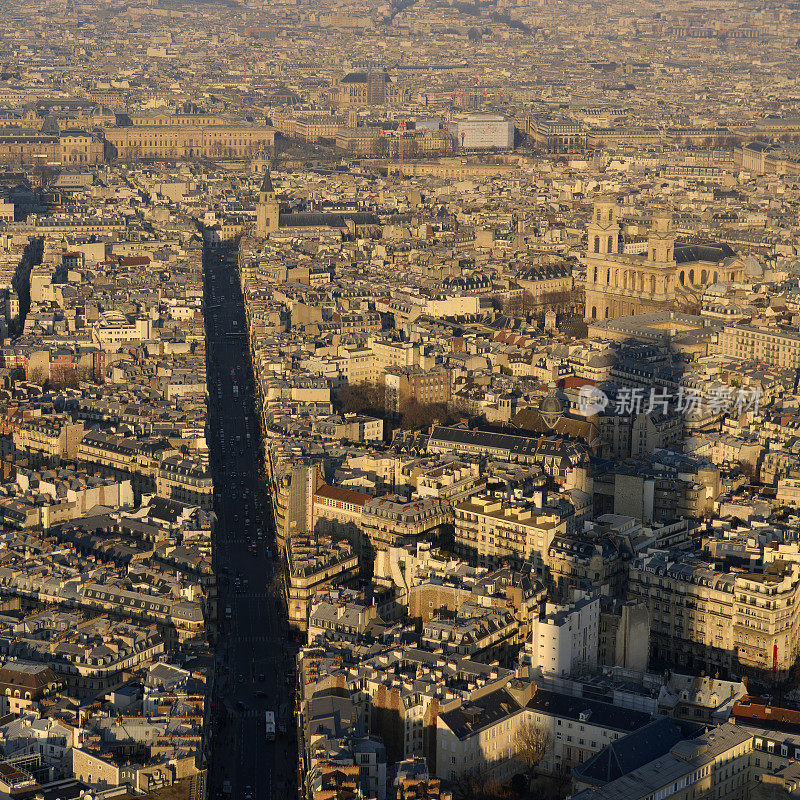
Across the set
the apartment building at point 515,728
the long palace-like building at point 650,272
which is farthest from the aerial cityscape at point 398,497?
the long palace-like building at point 650,272

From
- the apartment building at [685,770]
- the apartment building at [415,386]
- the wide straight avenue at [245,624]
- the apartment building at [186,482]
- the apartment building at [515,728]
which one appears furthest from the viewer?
the apartment building at [415,386]

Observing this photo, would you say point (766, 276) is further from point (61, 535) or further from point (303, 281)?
point (61, 535)

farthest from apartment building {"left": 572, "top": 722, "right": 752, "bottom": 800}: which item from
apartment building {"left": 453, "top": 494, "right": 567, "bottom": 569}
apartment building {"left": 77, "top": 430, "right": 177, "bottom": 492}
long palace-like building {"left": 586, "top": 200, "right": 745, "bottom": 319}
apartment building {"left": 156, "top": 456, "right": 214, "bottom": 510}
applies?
long palace-like building {"left": 586, "top": 200, "right": 745, "bottom": 319}

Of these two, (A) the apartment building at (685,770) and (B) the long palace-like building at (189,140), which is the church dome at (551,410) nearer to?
(A) the apartment building at (685,770)

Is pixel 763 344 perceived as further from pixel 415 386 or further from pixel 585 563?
pixel 585 563

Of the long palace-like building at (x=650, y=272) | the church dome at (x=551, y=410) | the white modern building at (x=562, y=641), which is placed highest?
the long palace-like building at (x=650, y=272)

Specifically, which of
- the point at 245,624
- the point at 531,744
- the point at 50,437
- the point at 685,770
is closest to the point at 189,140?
the point at 50,437

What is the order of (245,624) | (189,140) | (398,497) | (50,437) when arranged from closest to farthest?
(245,624) → (398,497) → (50,437) → (189,140)
